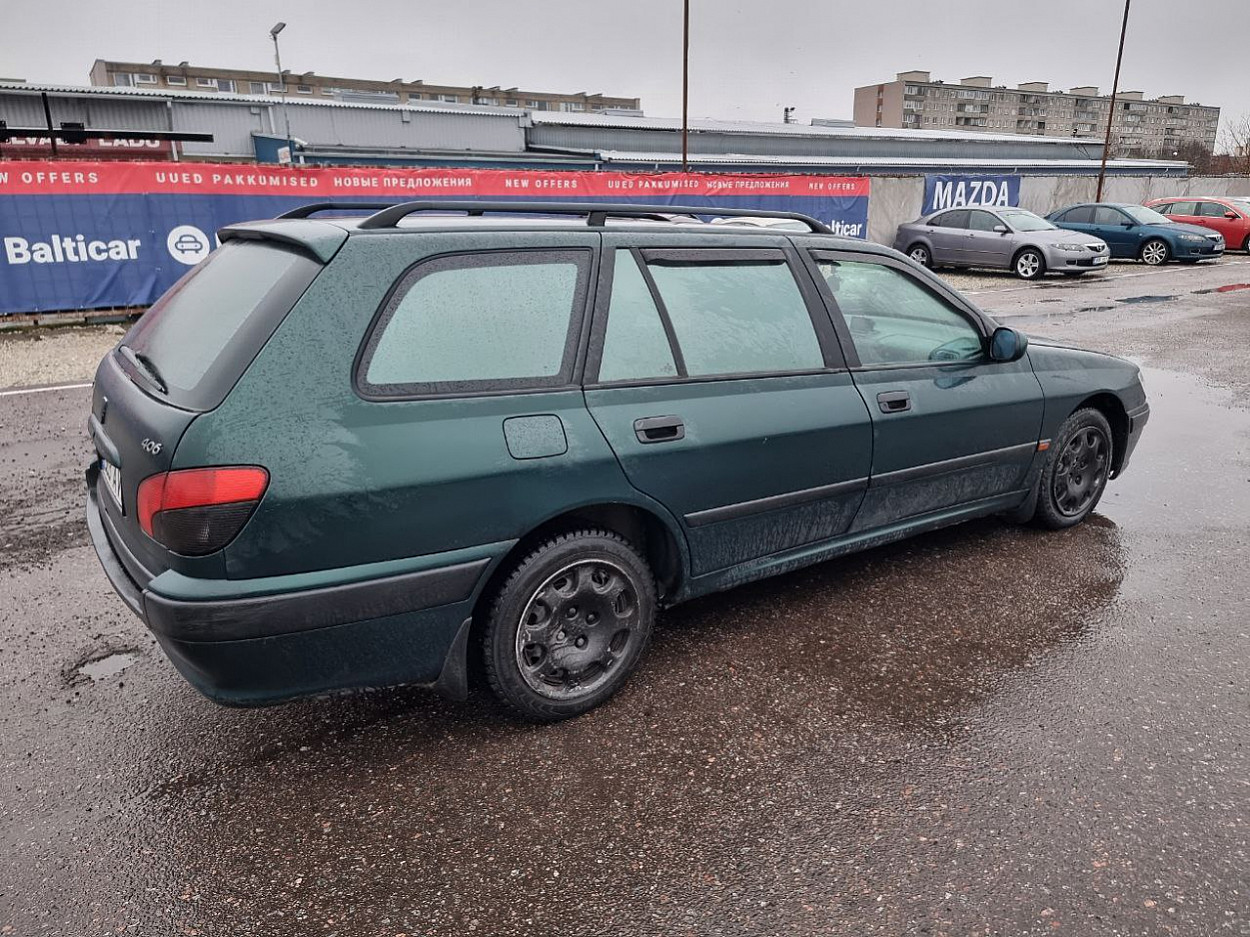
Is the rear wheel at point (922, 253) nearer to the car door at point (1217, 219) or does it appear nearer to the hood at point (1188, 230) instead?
the hood at point (1188, 230)

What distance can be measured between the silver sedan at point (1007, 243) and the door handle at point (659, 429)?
17625 millimetres

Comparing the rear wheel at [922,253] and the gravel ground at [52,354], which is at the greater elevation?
the gravel ground at [52,354]

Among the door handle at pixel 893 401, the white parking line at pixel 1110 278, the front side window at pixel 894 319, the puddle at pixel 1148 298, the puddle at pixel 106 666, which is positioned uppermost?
the front side window at pixel 894 319

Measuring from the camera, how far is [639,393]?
120 inches

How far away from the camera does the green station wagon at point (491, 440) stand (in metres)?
2.43

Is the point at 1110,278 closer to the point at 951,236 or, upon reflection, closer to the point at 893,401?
the point at 951,236

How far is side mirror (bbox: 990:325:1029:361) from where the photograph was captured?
405cm

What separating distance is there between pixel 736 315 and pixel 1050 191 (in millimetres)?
26796

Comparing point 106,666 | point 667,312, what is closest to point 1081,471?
point 667,312

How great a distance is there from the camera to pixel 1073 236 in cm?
1839

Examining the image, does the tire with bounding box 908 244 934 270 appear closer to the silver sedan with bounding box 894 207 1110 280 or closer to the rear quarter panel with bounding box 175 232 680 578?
the silver sedan with bounding box 894 207 1110 280

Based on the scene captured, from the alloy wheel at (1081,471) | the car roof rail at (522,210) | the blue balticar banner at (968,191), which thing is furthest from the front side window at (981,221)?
the car roof rail at (522,210)

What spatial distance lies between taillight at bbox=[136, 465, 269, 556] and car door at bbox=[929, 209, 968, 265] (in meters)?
19.1

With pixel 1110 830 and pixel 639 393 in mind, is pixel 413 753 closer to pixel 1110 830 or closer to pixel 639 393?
pixel 639 393
